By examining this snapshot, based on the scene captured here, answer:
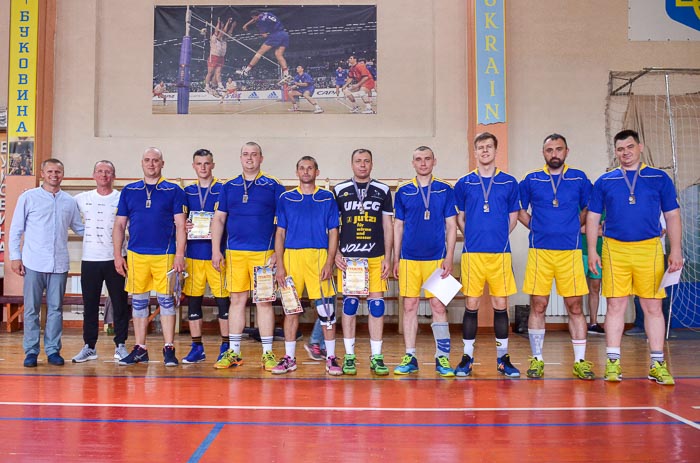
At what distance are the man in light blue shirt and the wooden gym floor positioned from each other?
0.35m

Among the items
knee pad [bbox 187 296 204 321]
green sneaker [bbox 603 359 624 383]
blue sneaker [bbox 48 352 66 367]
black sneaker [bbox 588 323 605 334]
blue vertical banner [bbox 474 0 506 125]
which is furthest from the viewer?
blue vertical banner [bbox 474 0 506 125]

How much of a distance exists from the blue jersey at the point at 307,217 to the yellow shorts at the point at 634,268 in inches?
88.2

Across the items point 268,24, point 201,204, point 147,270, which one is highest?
point 268,24

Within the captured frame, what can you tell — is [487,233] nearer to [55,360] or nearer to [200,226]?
[200,226]

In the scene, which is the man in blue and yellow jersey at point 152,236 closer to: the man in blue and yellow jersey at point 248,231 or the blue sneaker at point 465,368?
the man in blue and yellow jersey at point 248,231

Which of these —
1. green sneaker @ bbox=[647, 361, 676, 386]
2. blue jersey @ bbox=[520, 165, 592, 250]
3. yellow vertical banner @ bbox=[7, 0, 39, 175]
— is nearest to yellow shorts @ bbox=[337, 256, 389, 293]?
blue jersey @ bbox=[520, 165, 592, 250]

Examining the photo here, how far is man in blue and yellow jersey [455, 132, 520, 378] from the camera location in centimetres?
476

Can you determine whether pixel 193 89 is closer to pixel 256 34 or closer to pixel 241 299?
pixel 256 34

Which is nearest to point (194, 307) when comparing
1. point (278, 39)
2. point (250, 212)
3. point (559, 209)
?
point (250, 212)

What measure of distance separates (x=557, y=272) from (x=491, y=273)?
54 centimetres

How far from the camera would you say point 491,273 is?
4.78m

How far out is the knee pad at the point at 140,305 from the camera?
5.33m

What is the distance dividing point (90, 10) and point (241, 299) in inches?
250

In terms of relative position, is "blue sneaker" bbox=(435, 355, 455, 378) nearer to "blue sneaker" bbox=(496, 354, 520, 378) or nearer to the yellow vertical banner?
"blue sneaker" bbox=(496, 354, 520, 378)
